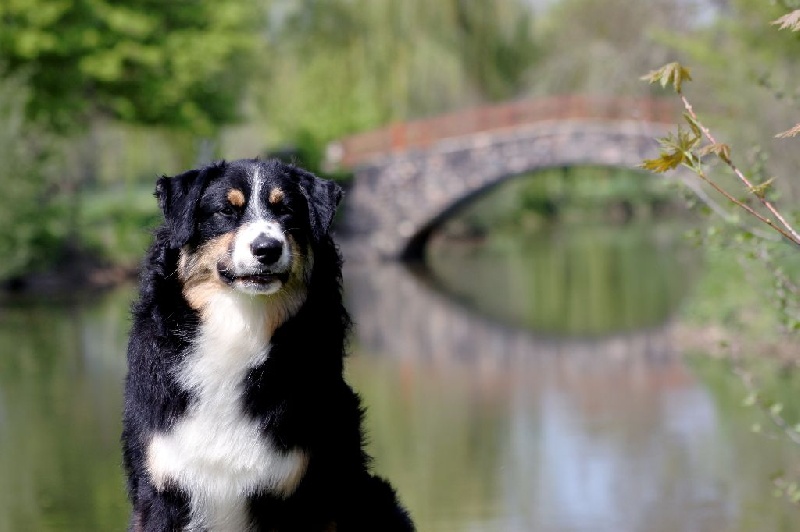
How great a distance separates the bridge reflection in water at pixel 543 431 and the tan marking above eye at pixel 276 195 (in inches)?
177

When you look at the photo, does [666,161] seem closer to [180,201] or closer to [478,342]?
[180,201]

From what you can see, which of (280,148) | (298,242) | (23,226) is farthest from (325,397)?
(280,148)

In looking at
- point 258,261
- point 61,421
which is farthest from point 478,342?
point 258,261

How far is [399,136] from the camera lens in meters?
33.2

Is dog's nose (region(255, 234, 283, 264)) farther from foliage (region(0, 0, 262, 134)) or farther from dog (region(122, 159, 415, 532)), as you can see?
foliage (region(0, 0, 262, 134))

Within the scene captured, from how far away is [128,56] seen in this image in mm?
29281

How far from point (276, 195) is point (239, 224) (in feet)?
0.55

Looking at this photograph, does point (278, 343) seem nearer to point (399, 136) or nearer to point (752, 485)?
point (752, 485)

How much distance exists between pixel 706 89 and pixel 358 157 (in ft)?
43.2

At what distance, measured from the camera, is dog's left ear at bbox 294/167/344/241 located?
15.4ft

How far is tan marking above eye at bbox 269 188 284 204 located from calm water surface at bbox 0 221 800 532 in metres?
1.93

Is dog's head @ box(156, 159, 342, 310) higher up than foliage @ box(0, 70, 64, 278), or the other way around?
foliage @ box(0, 70, 64, 278)

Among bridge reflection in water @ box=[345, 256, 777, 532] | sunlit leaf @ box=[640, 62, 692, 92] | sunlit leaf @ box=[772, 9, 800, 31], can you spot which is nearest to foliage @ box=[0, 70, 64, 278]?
bridge reflection in water @ box=[345, 256, 777, 532]

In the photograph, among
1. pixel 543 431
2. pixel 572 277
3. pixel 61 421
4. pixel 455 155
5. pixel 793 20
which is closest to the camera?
pixel 793 20
